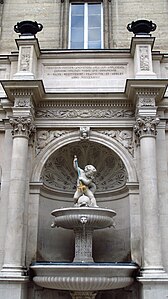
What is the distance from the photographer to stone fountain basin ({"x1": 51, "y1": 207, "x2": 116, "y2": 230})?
7863 mm

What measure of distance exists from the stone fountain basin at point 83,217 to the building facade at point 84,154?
859 millimetres

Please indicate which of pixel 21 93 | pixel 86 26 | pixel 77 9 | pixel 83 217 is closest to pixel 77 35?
pixel 86 26

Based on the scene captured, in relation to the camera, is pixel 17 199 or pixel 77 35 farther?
pixel 77 35

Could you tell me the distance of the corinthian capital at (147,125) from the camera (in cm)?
874

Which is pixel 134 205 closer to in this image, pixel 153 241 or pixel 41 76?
pixel 153 241

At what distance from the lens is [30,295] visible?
27.1ft

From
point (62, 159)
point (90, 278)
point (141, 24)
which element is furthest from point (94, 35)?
point (90, 278)

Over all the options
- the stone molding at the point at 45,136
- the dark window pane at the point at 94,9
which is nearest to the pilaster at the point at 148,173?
the stone molding at the point at 45,136

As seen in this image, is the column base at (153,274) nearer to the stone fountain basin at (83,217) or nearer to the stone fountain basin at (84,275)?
the stone fountain basin at (84,275)

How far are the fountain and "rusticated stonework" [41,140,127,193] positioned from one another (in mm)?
1046

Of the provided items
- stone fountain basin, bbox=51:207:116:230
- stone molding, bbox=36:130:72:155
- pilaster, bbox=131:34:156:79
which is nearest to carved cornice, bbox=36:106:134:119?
stone molding, bbox=36:130:72:155

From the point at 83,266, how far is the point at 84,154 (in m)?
3.47

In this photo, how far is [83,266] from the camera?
23.8 ft

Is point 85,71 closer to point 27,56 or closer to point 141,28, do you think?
point 27,56
